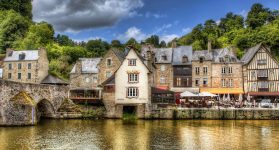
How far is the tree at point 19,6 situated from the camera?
8988 cm

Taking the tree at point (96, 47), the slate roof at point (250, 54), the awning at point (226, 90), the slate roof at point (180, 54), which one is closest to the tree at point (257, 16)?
the slate roof at point (250, 54)

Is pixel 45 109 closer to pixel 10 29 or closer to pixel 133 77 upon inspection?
pixel 133 77

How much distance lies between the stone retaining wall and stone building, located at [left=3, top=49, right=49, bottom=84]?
23.9m

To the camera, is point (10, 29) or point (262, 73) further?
point (10, 29)

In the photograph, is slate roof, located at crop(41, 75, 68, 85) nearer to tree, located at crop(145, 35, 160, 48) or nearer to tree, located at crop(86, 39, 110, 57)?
tree, located at crop(86, 39, 110, 57)

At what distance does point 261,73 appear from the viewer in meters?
47.4

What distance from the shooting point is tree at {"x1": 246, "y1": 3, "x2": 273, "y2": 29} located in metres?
71.5

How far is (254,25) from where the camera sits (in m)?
72.4

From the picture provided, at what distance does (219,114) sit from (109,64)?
18206 mm

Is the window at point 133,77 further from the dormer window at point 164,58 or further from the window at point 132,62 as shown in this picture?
the dormer window at point 164,58

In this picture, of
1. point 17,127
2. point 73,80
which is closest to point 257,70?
point 73,80

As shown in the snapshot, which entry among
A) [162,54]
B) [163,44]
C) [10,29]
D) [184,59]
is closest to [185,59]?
[184,59]

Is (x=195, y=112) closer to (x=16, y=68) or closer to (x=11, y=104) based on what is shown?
(x=11, y=104)

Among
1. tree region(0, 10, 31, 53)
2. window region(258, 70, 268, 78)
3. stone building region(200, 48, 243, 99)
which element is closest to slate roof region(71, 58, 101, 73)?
stone building region(200, 48, 243, 99)
